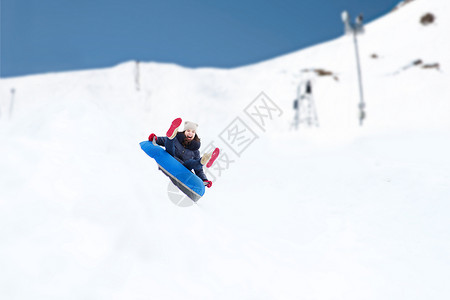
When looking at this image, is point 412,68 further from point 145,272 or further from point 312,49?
point 145,272

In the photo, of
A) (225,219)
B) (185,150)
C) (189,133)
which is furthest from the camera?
(225,219)

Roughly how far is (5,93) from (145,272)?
44301 mm

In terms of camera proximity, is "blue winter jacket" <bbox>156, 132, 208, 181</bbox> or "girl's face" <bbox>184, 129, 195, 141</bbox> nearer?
"girl's face" <bbox>184, 129, 195, 141</bbox>

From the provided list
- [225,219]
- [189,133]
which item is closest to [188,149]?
[189,133]

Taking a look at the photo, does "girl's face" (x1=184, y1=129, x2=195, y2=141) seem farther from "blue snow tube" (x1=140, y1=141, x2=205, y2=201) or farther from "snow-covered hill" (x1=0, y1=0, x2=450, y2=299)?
"snow-covered hill" (x1=0, y1=0, x2=450, y2=299)

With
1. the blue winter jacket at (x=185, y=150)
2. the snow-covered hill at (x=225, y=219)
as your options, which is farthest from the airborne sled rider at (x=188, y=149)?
the snow-covered hill at (x=225, y=219)

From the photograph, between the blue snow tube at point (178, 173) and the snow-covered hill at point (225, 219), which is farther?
the snow-covered hill at point (225, 219)

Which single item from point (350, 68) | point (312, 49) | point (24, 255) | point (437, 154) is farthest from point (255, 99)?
point (24, 255)

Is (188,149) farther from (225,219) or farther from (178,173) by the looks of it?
(225,219)

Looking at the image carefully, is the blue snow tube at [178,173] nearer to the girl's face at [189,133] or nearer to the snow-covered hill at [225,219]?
the snow-covered hill at [225,219]

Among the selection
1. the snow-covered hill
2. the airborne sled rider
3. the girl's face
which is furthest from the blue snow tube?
the girl's face

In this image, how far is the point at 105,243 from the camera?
3404 millimetres

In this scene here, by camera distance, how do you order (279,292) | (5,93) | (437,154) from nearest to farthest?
(279,292) → (437,154) → (5,93)

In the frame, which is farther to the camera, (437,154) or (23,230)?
(437,154)
